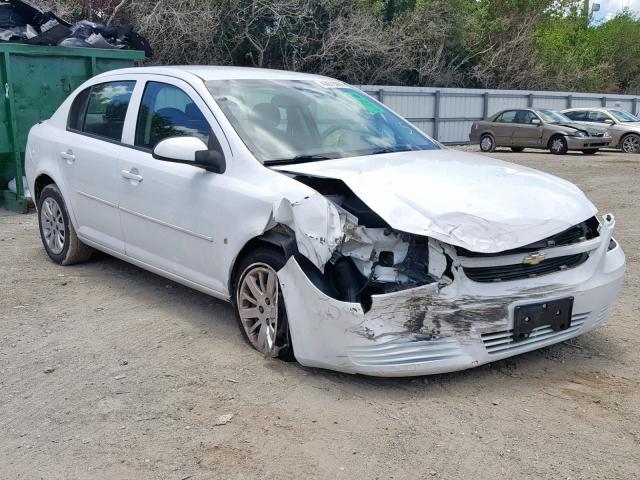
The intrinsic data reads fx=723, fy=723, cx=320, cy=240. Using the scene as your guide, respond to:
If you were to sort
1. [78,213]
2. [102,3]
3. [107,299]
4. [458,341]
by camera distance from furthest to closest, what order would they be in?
[102,3] < [78,213] < [107,299] < [458,341]

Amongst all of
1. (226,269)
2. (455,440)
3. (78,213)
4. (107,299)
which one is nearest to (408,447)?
(455,440)

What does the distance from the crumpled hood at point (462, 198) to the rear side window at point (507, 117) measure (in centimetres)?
1859

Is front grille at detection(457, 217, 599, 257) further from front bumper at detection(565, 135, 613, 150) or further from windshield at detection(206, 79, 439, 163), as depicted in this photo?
front bumper at detection(565, 135, 613, 150)

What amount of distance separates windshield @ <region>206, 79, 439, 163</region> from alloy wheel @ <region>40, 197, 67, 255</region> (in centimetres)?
234

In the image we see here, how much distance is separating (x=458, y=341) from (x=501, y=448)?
634 mm

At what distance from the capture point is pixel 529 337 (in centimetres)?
397

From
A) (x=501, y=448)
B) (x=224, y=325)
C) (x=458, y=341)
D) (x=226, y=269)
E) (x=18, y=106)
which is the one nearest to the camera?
(x=501, y=448)

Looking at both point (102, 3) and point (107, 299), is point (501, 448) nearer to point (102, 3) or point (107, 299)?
point (107, 299)

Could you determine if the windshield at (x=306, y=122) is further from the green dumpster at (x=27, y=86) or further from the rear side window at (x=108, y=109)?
the green dumpster at (x=27, y=86)

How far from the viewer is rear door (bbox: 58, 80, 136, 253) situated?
220 inches

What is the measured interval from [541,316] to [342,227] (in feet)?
3.88

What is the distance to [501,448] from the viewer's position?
3318 millimetres

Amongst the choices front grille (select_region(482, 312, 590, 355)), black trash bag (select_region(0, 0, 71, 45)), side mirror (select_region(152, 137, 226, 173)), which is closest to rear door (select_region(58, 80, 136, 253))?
side mirror (select_region(152, 137, 226, 173))

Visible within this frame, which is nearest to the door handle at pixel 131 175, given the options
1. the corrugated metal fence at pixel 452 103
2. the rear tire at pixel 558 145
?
the corrugated metal fence at pixel 452 103
